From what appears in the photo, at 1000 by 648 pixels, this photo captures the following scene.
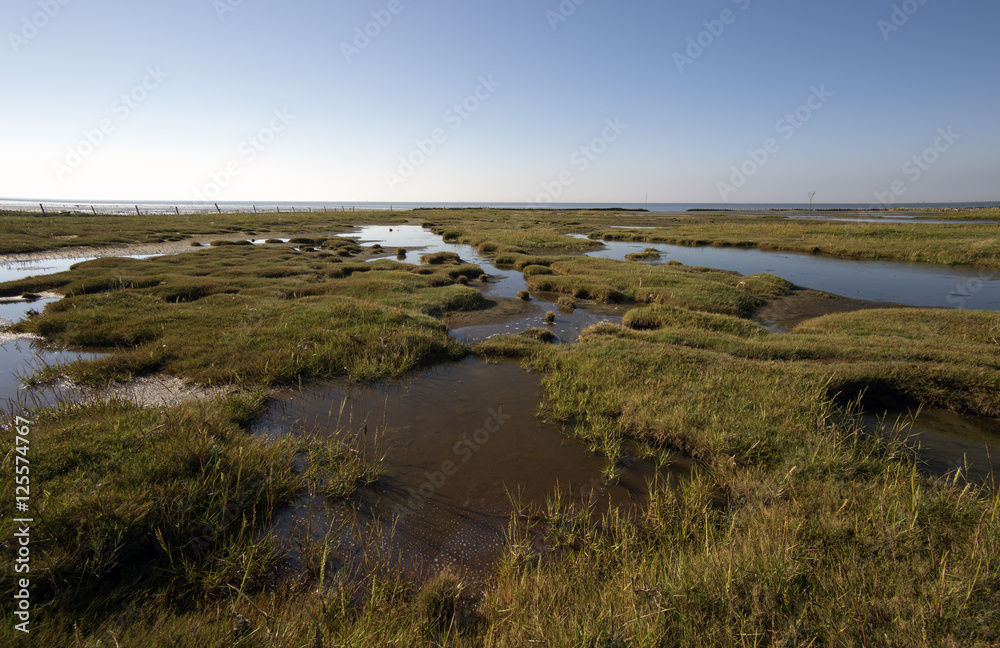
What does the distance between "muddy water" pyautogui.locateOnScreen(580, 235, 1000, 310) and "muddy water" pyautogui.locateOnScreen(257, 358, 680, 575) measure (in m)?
24.4

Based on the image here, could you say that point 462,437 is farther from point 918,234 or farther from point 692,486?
point 918,234

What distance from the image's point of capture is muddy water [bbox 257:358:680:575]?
5.55m

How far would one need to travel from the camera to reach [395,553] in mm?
5324

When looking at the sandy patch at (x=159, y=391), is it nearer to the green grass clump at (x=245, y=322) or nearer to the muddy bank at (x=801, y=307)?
the green grass clump at (x=245, y=322)

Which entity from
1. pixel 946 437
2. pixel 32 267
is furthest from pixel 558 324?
pixel 32 267

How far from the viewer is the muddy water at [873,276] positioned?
854 inches

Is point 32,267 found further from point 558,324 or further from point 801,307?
point 801,307

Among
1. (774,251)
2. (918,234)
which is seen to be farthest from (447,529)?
(918,234)

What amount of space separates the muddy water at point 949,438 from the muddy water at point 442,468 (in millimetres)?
5787
